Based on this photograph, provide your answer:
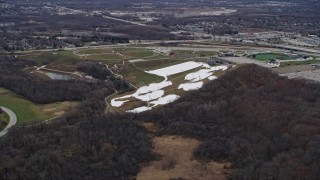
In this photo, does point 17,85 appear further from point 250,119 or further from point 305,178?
point 305,178

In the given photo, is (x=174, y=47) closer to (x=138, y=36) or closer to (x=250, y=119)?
(x=138, y=36)

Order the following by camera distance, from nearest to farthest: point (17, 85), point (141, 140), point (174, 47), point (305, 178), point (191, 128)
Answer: point (305, 178) < point (141, 140) < point (191, 128) < point (17, 85) < point (174, 47)

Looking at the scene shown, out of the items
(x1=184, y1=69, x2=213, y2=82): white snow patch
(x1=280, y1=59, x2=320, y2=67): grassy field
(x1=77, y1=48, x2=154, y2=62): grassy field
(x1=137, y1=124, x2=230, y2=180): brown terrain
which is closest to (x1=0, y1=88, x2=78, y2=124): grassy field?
(x1=137, y1=124, x2=230, y2=180): brown terrain

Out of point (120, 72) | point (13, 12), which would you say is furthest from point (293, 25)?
point (13, 12)

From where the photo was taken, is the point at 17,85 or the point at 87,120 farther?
the point at 17,85

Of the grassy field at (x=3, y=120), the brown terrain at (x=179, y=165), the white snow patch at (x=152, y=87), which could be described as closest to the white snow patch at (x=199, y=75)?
the white snow patch at (x=152, y=87)

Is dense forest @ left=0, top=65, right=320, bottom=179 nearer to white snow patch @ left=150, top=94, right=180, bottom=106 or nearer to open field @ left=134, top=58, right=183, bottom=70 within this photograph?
white snow patch @ left=150, top=94, right=180, bottom=106

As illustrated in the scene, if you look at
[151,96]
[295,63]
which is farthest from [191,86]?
[295,63]

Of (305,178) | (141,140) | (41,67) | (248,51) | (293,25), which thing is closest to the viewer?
(305,178)
